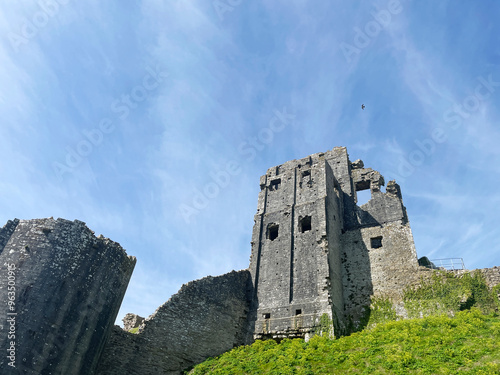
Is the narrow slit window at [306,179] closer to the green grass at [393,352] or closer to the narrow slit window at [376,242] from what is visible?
the narrow slit window at [376,242]

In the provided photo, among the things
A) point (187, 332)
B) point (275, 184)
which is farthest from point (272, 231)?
point (187, 332)

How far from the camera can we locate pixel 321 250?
21703 millimetres

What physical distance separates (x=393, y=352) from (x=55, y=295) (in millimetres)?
12562

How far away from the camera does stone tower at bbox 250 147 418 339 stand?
2036cm

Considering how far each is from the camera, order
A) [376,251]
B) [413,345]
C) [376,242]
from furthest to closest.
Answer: [376,242] < [376,251] < [413,345]

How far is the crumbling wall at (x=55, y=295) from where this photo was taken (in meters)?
12.8

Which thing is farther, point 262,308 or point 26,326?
point 262,308

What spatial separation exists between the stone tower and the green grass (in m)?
2.08

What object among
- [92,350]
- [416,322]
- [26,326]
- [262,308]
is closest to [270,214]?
[262,308]

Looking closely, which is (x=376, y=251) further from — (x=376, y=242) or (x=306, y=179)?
(x=306, y=179)

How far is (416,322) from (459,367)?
498cm

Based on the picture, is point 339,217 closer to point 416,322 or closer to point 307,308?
point 307,308

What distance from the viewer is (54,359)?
13188mm

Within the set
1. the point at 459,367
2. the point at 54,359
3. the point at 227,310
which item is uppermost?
the point at 227,310
